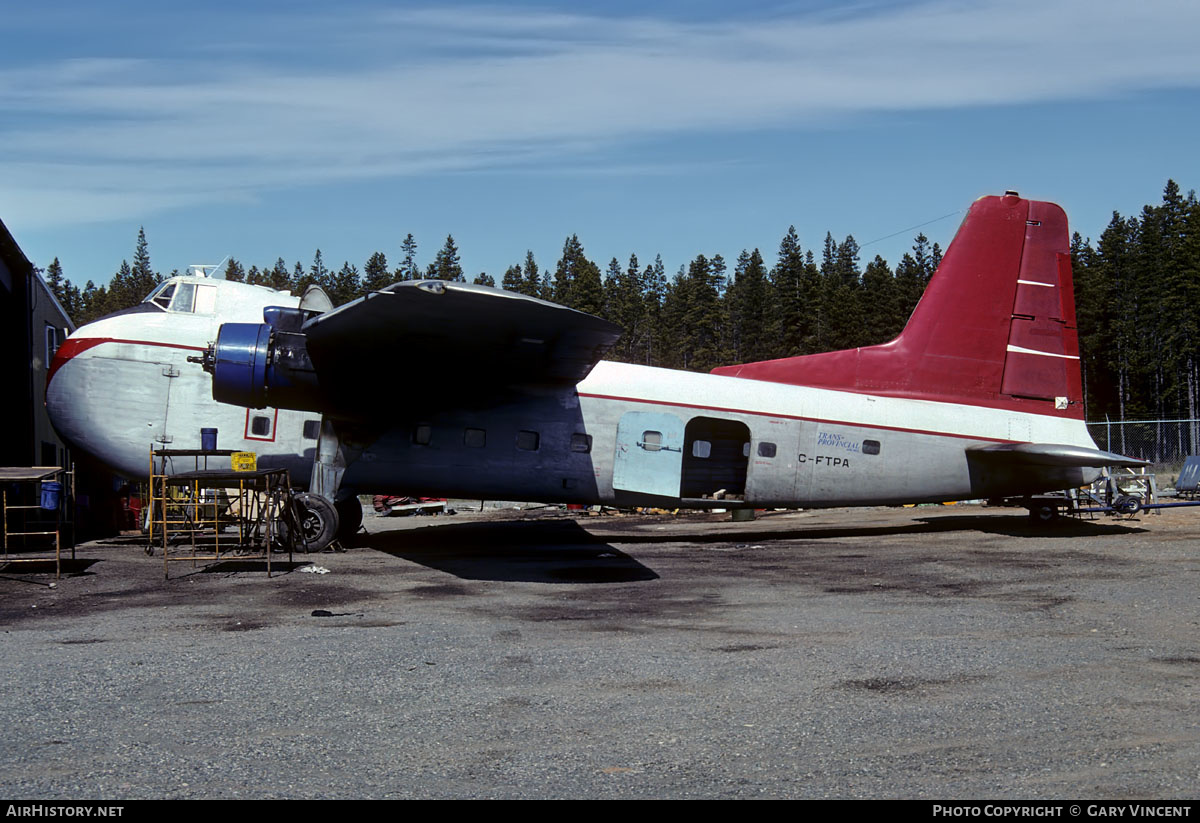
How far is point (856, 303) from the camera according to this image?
101000 millimetres

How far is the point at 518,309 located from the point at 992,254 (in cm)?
1071

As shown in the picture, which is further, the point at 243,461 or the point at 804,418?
the point at 804,418

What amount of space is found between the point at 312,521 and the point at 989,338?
12640 millimetres

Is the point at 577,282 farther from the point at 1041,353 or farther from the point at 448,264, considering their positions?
the point at 1041,353

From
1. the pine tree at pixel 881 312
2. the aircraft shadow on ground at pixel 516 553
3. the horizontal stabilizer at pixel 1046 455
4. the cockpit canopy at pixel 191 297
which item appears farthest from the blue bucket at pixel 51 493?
the pine tree at pixel 881 312

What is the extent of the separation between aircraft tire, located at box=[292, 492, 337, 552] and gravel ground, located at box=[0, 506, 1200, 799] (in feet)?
8.08

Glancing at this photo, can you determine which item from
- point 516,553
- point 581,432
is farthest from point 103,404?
point 581,432

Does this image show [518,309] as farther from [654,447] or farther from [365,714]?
[365,714]

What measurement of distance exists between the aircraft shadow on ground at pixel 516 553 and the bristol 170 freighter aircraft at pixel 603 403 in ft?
3.39

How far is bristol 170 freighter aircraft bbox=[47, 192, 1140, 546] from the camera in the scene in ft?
50.0

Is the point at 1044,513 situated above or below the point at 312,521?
above

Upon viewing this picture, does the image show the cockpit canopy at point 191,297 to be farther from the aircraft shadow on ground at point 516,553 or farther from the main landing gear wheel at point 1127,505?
the main landing gear wheel at point 1127,505

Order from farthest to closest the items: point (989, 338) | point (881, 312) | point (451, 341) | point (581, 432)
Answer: point (881, 312)
point (989, 338)
point (581, 432)
point (451, 341)
